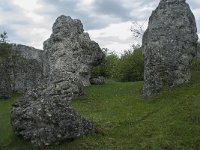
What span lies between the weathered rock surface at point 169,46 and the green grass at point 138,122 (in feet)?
3.60

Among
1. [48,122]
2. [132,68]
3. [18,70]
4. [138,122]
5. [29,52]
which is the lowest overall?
[138,122]

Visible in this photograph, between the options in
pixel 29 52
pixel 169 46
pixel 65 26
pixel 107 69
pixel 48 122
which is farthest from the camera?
pixel 107 69

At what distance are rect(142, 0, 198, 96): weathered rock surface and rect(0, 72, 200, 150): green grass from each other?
1097 mm

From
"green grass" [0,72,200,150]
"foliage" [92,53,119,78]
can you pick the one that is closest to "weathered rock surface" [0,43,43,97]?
"green grass" [0,72,200,150]

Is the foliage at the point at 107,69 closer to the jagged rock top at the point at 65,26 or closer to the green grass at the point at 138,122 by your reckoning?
the jagged rock top at the point at 65,26

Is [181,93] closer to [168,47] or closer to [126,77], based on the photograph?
[168,47]

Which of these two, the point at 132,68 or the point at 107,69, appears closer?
the point at 132,68

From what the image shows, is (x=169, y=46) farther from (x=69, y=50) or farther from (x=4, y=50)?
(x=4, y=50)

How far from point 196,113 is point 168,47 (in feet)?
29.7

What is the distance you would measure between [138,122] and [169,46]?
30.8 feet

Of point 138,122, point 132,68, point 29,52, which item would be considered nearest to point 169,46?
point 138,122

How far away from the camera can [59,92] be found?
36250 mm

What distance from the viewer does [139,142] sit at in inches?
1004

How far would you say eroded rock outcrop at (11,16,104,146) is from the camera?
2595cm
